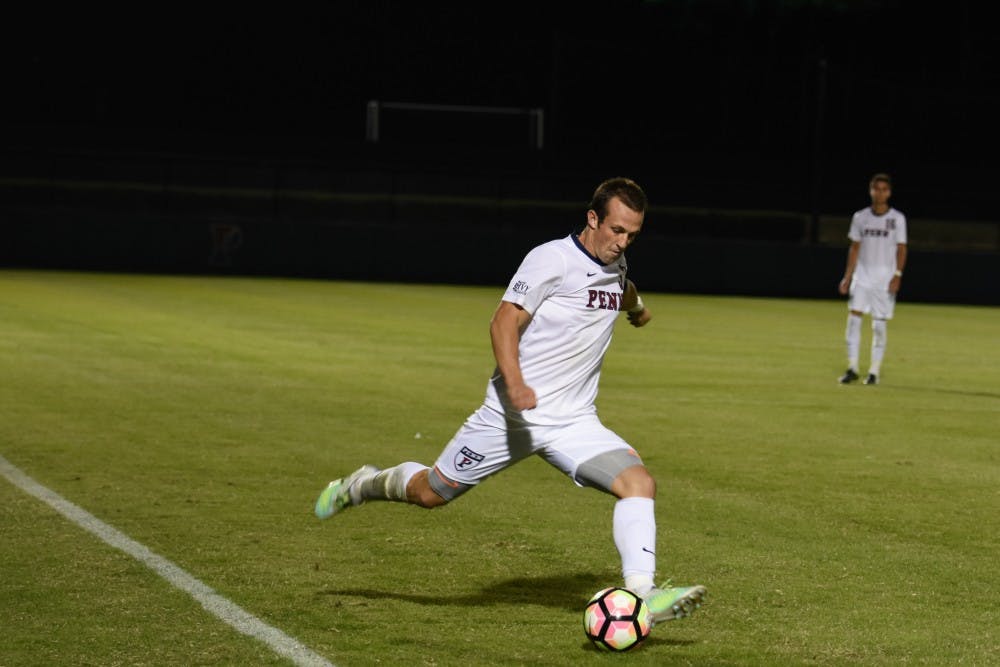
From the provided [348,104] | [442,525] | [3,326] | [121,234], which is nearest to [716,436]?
[442,525]

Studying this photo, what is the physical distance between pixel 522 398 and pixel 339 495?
149 centimetres

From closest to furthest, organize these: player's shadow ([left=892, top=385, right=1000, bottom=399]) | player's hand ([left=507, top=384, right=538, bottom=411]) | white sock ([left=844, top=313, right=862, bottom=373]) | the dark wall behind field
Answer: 1. player's hand ([left=507, top=384, right=538, bottom=411])
2. player's shadow ([left=892, top=385, right=1000, bottom=399])
3. white sock ([left=844, top=313, right=862, bottom=373])
4. the dark wall behind field

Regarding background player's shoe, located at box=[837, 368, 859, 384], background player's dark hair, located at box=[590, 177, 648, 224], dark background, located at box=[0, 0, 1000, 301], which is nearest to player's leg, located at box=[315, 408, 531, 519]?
background player's dark hair, located at box=[590, 177, 648, 224]

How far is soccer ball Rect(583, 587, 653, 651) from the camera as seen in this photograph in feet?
19.1

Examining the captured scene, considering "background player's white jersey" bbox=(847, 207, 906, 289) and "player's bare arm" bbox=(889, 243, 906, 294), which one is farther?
"background player's white jersey" bbox=(847, 207, 906, 289)

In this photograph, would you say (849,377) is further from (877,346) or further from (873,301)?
(873,301)

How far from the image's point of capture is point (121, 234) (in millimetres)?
38094

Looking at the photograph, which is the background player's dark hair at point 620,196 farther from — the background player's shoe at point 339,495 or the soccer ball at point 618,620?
the background player's shoe at point 339,495

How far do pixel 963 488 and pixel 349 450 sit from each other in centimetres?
432

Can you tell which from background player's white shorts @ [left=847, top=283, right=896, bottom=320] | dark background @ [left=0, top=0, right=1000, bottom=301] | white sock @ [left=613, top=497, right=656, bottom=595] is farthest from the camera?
dark background @ [left=0, top=0, right=1000, bottom=301]

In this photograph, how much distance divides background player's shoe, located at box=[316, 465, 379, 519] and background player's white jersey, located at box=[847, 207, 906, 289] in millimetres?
12667

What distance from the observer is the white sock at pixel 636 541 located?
235 inches

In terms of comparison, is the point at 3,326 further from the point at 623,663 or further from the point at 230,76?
the point at 230,76

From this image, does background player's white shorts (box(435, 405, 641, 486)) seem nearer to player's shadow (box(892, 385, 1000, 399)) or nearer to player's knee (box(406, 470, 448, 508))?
player's knee (box(406, 470, 448, 508))
